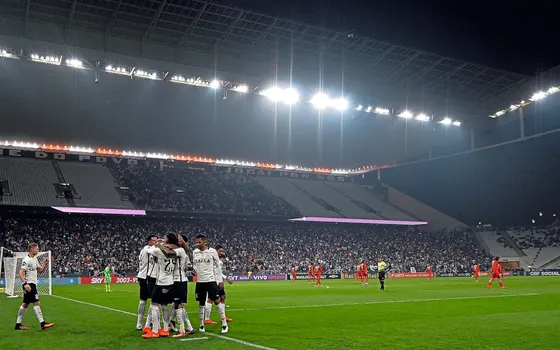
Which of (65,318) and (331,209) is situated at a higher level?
(331,209)

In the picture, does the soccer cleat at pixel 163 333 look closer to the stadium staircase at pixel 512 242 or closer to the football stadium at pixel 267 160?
the football stadium at pixel 267 160

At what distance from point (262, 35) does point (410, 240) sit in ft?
120

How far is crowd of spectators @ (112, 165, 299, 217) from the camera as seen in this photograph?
52250 mm

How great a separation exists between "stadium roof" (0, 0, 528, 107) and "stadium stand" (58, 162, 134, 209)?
1654 centimetres

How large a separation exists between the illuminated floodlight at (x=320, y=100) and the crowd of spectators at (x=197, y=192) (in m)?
14.1

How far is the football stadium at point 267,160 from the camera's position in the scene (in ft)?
118

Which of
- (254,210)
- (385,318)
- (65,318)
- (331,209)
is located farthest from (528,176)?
(65,318)

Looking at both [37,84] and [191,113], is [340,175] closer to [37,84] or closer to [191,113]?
[191,113]

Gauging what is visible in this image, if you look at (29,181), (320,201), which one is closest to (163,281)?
(29,181)

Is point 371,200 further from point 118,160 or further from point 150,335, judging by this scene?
point 150,335

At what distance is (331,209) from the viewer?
6291 centimetres

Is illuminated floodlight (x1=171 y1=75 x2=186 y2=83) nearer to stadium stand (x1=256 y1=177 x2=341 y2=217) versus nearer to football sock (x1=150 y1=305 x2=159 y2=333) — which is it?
stadium stand (x1=256 y1=177 x2=341 y2=217)

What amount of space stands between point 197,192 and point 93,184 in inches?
428

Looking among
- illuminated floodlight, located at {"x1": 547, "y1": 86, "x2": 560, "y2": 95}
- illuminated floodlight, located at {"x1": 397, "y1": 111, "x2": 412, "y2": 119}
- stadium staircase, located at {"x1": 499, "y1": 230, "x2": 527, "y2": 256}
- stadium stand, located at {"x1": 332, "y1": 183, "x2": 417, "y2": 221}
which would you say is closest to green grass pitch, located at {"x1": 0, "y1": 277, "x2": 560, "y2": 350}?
illuminated floodlight, located at {"x1": 547, "y1": 86, "x2": 560, "y2": 95}
